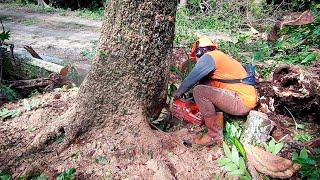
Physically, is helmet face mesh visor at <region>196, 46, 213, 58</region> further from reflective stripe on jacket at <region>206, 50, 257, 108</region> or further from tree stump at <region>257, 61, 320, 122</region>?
tree stump at <region>257, 61, 320, 122</region>

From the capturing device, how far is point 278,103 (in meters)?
4.79

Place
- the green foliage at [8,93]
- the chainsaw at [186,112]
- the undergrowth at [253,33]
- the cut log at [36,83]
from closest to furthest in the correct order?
the chainsaw at [186,112], the green foliage at [8,93], the cut log at [36,83], the undergrowth at [253,33]

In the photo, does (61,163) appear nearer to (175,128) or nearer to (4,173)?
(4,173)

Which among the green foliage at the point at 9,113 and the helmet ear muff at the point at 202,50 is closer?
the helmet ear muff at the point at 202,50

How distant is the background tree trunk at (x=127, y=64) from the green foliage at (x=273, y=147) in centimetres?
132

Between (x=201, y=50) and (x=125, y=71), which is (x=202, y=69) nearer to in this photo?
(x=201, y=50)

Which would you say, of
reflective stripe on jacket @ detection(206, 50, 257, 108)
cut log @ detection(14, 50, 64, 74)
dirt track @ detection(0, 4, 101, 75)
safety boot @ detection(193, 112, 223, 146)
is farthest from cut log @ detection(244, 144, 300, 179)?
dirt track @ detection(0, 4, 101, 75)

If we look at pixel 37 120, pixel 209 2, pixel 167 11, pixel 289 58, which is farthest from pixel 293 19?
pixel 37 120

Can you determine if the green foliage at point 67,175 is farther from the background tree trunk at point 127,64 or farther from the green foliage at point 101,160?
the background tree trunk at point 127,64

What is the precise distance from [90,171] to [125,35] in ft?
4.49

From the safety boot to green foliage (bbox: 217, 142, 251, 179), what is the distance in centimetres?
23

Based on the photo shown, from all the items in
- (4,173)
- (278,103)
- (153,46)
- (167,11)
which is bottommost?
(4,173)

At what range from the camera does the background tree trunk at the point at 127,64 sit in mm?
3549

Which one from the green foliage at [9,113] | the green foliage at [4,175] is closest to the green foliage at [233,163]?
the green foliage at [4,175]
